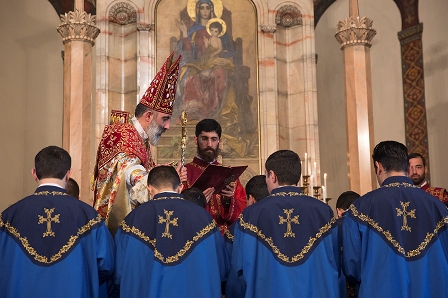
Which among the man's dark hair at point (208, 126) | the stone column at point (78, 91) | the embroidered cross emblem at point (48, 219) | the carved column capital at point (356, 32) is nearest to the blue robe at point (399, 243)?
the embroidered cross emblem at point (48, 219)

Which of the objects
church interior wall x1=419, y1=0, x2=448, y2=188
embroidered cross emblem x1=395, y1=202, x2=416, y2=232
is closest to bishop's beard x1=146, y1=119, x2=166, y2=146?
embroidered cross emblem x1=395, y1=202, x2=416, y2=232

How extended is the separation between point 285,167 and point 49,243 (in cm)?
173

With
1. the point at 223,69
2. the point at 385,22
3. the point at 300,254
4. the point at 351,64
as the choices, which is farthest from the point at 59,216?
the point at 385,22

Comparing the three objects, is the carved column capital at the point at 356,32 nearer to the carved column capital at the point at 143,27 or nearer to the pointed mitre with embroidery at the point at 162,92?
the carved column capital at the point at 143,27

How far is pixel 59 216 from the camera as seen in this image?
4.64 metres

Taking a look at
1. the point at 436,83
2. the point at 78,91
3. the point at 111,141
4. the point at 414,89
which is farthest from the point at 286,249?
the point at 414,89

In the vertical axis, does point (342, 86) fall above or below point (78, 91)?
above

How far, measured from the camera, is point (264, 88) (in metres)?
12.6

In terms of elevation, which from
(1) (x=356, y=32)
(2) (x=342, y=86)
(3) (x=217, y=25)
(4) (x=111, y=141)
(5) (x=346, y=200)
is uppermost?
(3) (x=217, y=25)

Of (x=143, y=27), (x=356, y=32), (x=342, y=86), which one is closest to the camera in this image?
(x=356, y=32)

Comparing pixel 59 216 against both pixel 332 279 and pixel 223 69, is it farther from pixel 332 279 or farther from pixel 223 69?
pixel 223 69

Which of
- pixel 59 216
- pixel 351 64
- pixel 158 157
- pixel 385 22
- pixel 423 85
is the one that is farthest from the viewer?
pixel 385 22

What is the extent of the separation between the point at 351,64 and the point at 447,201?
331 cm

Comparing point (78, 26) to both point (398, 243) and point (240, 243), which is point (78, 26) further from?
point (398, 243)
